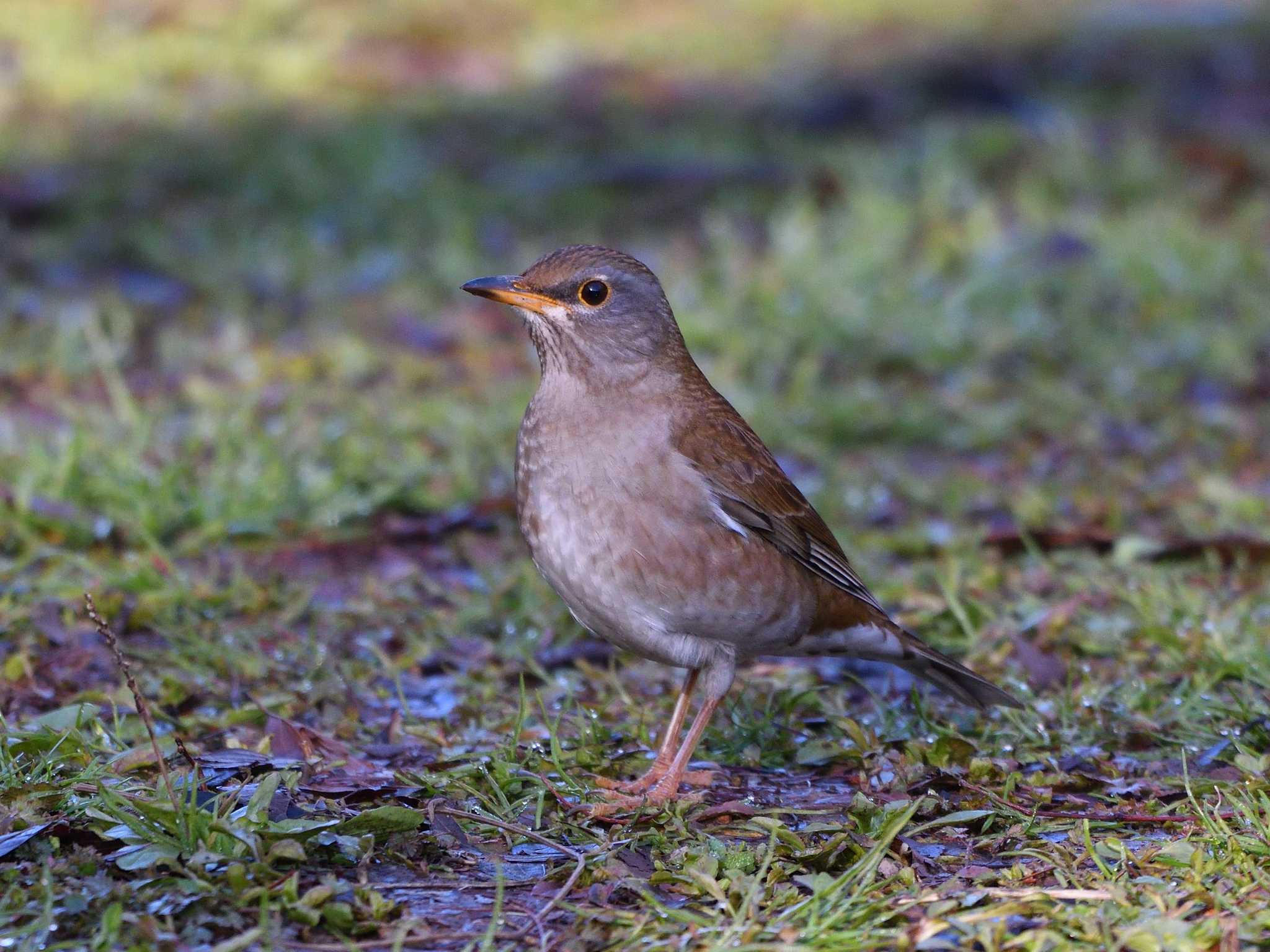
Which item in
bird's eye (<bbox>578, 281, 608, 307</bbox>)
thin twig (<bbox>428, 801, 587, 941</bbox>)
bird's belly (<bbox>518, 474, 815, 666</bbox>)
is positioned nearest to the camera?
thin twig (<bbox>428, 801, 587, 941</bbox>)

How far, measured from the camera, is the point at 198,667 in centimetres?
571

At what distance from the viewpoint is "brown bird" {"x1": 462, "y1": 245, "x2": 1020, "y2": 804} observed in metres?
5.03

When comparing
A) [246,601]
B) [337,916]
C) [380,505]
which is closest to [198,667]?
[246,601]

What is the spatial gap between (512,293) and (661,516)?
947mm

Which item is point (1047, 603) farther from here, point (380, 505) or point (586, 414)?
point (380, 505)

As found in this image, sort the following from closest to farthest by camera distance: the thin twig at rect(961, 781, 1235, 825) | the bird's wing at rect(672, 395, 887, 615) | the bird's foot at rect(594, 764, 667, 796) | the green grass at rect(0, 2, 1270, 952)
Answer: the green grass at rect(0, 2, 1270, 952) → the thin twig at rect(961, 781, 1235, 825) → the bird's foot at rect(594, 764, 667, 796) → the bird's wing at rect(672, 395, 887, 615)

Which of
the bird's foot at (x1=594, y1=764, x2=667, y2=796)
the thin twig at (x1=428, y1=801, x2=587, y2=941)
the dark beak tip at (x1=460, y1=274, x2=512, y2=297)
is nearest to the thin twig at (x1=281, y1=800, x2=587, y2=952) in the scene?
the thin twig at (x1=428, y1=801, x2=587, y2=941)

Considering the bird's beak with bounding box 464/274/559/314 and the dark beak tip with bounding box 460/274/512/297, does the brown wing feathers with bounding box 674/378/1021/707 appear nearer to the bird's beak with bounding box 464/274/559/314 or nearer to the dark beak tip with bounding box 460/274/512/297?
the bird's beak with bounding box 464/274/559/314

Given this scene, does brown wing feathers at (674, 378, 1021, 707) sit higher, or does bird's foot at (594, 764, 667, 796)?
brown wing feathers at (674, 378, 1021, 707)

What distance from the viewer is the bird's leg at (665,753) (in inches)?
192

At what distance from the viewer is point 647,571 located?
16.4ft

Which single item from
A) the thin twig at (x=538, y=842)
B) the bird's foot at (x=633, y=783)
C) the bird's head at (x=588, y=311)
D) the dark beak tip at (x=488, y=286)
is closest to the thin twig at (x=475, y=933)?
the thin twig at (x=538, y=842)

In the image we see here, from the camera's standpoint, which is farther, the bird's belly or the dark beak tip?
the dark beak tip

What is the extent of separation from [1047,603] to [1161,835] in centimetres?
198
